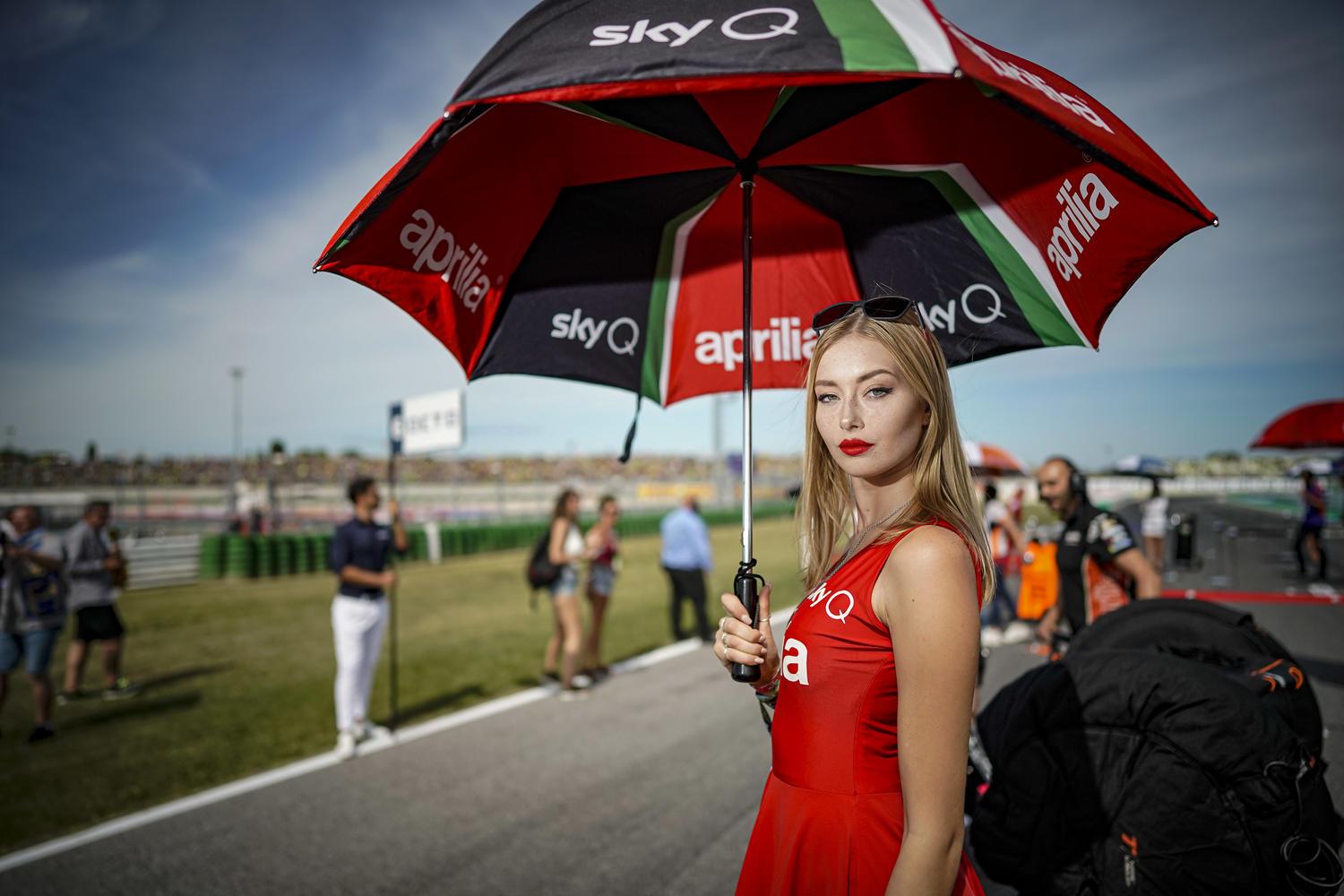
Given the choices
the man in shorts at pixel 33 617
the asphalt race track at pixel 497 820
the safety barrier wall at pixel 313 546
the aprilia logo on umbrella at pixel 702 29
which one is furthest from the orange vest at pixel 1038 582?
the man in shorts at pixel 33 617

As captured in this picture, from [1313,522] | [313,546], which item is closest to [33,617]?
[313,546]

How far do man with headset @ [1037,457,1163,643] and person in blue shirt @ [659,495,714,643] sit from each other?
541cm

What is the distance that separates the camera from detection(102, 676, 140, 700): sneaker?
7980mm

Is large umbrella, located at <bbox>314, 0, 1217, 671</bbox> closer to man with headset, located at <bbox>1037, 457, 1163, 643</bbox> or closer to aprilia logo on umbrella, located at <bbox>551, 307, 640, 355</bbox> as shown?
aprilia logo on umbrella, located at <bbox>551, 307, 640, 355</bbox>

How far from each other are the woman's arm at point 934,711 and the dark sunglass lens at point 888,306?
0.57 meters

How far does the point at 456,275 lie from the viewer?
7.00ft

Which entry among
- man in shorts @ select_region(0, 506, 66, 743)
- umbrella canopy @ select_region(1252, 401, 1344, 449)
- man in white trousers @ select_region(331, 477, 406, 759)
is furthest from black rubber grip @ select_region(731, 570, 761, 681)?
umbrella canopy @ select_region(1252, 401, 1344, 449)

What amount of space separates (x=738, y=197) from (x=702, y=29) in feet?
3.51

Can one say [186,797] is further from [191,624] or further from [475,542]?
[475,542]

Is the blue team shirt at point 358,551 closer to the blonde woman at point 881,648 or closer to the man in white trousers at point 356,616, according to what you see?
the man in white trousers at point 356,616

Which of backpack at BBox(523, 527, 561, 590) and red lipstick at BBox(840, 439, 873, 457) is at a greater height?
red lipstick at BBox(840, 439, 873, 457)

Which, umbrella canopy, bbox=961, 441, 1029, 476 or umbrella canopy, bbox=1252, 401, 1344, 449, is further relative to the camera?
umbrella canopy, bbox=961, 441, 1029, 476

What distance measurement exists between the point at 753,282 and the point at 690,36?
1.30 m

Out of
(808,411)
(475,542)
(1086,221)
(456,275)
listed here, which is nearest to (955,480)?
(808,411)
